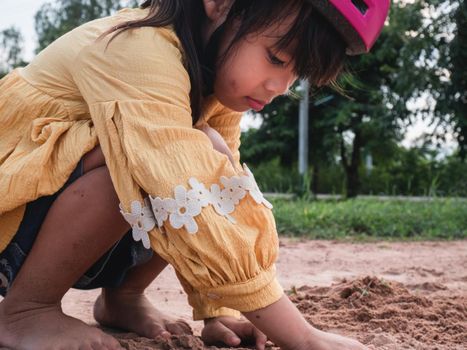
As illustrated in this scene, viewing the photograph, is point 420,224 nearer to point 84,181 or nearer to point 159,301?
point 159,301

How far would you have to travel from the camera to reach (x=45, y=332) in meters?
1.59

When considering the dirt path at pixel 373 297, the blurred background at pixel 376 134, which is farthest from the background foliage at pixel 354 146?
the dirt path at pixel 373 297

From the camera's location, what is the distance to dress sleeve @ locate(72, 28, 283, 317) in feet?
4.47

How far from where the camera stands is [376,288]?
88.0 inches

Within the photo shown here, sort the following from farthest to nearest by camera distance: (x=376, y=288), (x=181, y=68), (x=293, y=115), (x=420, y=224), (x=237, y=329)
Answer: (x=293, y=115), (x=420, y=224), (x=376, y=288), (x=237, y=329), (x=181, y=68)

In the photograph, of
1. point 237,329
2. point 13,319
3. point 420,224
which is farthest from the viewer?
point 420,224

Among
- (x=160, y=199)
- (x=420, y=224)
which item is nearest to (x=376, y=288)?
(x=160, y=199)

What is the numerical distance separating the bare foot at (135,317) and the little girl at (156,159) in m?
0.04

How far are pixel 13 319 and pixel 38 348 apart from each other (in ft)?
0.38

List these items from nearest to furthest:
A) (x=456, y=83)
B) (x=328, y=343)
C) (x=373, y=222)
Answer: (x=328, y=343), (x=373, y=222), (x=456, y=83)

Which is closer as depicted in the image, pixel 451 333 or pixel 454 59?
pixel 451 333

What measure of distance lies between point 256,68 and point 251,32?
Answer: 0.08 meters

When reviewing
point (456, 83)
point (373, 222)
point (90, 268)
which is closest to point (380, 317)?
point (90, 268)

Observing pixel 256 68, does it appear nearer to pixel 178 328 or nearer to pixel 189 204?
pixel 189 204
